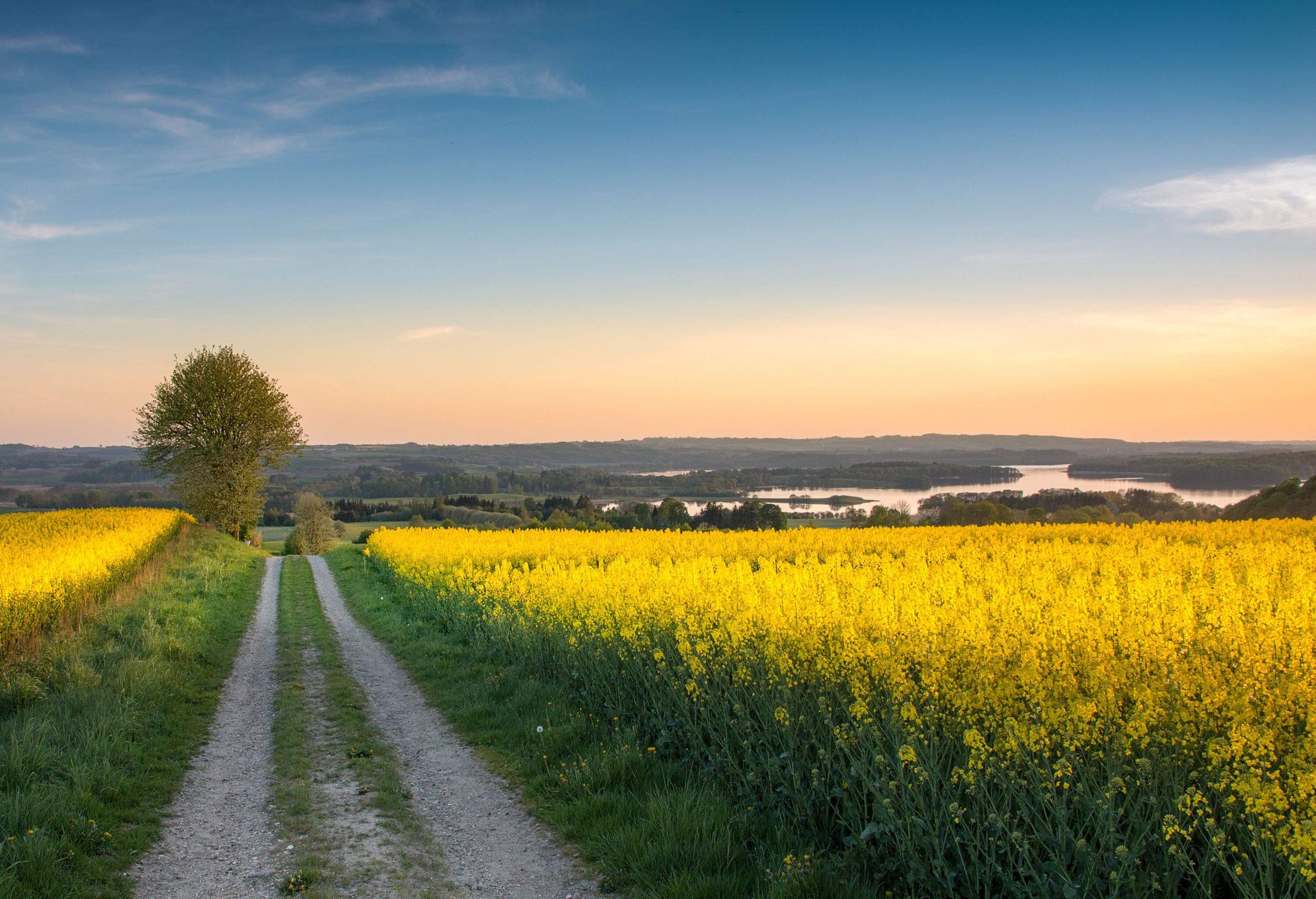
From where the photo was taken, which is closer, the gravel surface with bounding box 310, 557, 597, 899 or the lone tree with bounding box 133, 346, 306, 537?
the gravel surface with bounding box 310, 557, 597, 899

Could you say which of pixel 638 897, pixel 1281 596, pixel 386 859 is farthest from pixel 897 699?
pixel 1281 596

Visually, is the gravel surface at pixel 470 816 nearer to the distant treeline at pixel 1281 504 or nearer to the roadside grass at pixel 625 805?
the roadside grass at pixel 625 805

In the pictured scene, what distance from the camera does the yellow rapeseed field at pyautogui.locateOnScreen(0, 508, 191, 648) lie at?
1265cm

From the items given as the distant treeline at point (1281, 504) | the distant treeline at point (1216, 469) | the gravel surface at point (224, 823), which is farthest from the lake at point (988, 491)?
the gravel surface at point (224, 823)

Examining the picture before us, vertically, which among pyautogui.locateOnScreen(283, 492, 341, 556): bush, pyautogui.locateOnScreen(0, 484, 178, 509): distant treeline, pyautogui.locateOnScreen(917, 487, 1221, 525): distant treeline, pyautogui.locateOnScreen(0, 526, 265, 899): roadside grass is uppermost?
pyautogui.locateOnScreen(0, 484, 178, 509): distant treeline

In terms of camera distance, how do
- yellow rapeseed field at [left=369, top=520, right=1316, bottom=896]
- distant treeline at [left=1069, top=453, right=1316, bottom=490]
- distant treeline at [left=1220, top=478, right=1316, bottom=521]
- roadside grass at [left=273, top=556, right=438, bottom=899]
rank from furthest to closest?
distant treeline at [left=1069, top=453, right=1316, bottom=490]
distant treeline at [left=1220, top=478, right=1316, bottom=521]
roadside grass at [left=273, top=556, right=438, bottom=899]
yellow rapeseed field at [left=369, top=520, right=1316, bottom=896]

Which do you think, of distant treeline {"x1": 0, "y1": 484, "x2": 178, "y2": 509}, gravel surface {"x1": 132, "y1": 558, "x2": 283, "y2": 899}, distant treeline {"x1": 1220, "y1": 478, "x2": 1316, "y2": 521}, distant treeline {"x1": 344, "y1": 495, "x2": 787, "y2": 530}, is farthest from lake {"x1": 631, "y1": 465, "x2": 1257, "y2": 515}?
distant treeline {"x1": 0, "y1": 484, "x2": 178, "y2": 509}

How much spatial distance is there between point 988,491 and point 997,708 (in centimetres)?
6315

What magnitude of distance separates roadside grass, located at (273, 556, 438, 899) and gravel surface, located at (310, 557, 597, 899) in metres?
0.19

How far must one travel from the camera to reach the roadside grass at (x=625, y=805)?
5.40 m

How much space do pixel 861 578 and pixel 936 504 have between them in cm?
4030

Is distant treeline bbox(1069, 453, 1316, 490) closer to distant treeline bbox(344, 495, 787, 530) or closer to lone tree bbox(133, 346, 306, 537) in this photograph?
distant treeline bbox(344, 495, 787, 530)

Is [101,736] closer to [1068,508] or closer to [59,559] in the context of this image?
[59,559]

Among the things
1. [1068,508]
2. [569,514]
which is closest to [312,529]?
[569,514]
